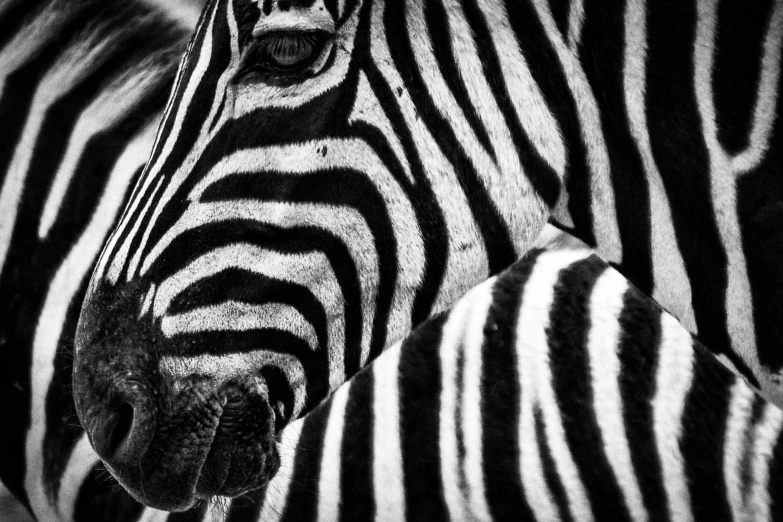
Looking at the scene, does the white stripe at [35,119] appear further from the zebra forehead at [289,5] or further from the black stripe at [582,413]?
the black stripe at [582,413]

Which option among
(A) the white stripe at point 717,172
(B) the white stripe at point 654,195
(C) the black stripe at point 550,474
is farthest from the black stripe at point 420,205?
(C) the black stripe at point 550,474

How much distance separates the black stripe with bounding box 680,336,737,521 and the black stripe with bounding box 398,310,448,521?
0.89 meters

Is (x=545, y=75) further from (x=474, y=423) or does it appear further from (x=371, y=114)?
(x=474, y=423)

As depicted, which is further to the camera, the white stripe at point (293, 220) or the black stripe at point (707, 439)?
the black stripe at point (707, 439)

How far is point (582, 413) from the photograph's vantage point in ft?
9.56

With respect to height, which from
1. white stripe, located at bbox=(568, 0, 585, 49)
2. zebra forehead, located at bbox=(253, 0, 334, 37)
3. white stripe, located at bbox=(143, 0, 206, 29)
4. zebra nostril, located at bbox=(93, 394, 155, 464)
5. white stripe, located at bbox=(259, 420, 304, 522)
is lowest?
white stripe, located at bbox=(259, 420, 304, 522)

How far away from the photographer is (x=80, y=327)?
5.58ft

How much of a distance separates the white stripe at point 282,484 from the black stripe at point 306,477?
0.04 ft

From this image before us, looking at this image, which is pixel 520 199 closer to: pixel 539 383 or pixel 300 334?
pixel 300 334

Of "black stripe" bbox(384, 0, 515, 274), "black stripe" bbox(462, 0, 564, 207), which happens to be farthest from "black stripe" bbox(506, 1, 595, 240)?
"black stripe" bbox(384, 0, 515, 274)

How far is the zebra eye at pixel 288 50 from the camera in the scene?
1603 mm

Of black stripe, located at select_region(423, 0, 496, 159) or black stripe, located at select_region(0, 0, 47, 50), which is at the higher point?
black stripe, located at select_region(0, 0, 47, 50)

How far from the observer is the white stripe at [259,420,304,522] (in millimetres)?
2805

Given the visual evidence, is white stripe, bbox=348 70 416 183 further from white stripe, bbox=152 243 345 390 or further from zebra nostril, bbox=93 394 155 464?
zebra nostril, bbox=93 394 155 464
